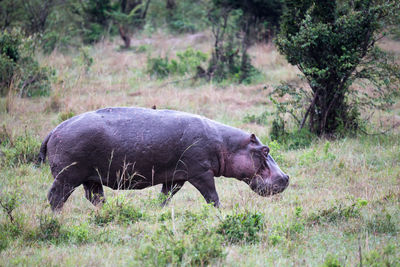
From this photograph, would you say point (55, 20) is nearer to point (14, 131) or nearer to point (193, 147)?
point (14, 131)

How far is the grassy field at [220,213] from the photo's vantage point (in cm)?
362

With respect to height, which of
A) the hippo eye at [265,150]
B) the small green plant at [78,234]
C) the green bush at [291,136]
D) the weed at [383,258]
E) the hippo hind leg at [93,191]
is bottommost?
the green bush at [291,136]

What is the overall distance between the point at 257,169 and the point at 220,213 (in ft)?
4.13

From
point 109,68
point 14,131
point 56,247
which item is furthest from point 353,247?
point 109,68

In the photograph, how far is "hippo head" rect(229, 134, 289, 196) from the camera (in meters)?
5.65

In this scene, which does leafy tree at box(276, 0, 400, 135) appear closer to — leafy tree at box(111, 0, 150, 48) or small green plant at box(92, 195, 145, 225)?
small green plant at box(92, 195, 145, 225)

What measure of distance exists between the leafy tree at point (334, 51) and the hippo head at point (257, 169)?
3018 mm

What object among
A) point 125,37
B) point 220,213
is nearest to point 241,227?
point 220,213

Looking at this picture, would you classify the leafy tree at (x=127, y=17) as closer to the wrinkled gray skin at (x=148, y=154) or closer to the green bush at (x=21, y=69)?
the green bush at (x=21, y=69)

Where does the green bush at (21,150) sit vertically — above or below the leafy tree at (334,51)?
below

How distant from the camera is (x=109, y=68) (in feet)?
47.3

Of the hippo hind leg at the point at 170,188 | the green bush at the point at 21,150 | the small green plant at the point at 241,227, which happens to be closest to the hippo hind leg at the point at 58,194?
the hippo hind leg at the point at 170,188

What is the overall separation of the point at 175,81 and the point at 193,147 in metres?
7.69

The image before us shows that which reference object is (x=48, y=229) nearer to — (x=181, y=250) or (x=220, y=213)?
(x=181, y=250)
